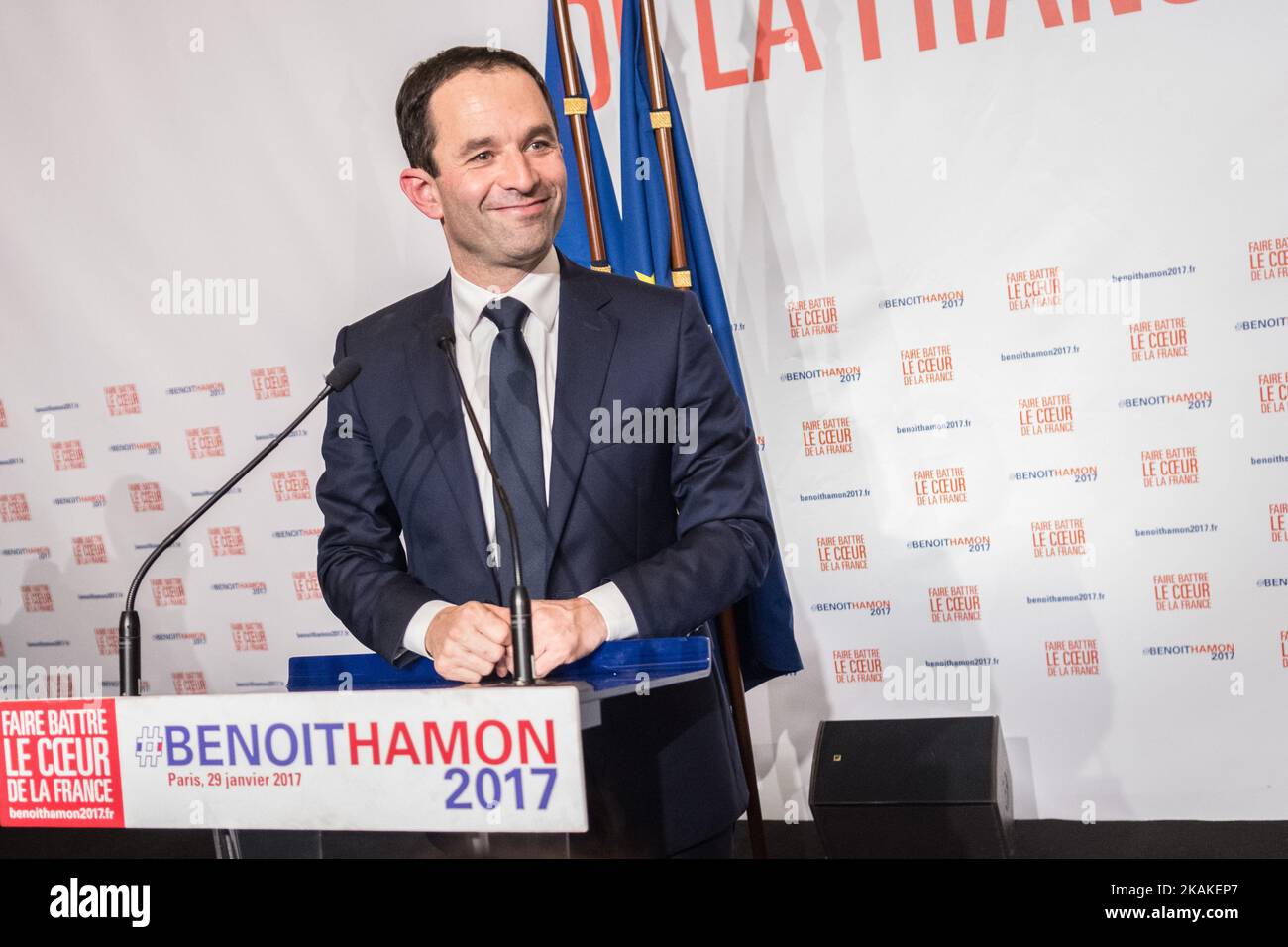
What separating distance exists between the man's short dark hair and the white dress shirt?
211mm

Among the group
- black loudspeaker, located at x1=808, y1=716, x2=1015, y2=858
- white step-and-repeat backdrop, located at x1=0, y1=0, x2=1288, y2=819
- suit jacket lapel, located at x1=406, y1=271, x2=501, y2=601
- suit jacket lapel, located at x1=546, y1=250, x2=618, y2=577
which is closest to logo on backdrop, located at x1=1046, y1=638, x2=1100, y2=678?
white step-and-repeat backdrop, located at x1=0, y1=0, x2=1288, y2=819

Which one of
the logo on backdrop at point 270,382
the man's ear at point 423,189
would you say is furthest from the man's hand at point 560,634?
the logo on backdrop at point 270,382

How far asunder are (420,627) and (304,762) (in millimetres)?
378

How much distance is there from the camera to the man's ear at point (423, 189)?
194cm

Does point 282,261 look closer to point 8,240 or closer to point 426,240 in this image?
point 426,240

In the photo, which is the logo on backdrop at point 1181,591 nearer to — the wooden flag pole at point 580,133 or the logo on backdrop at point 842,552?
the logo on backdrop at point 842,552

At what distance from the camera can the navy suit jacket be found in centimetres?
160

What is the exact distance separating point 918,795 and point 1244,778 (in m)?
1.31

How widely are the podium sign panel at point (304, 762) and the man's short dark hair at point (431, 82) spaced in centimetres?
103

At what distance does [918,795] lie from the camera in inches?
129

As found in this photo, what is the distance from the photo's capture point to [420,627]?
61.0 inches

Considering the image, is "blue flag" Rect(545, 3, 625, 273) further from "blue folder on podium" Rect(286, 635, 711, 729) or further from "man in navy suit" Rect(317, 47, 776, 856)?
"blue folder on podium" Rect(286, 635, 711, 729)

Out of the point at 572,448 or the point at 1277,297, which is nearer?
the point at 572,448

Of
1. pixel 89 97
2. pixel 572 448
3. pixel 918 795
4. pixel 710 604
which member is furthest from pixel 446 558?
pixel 89 97
